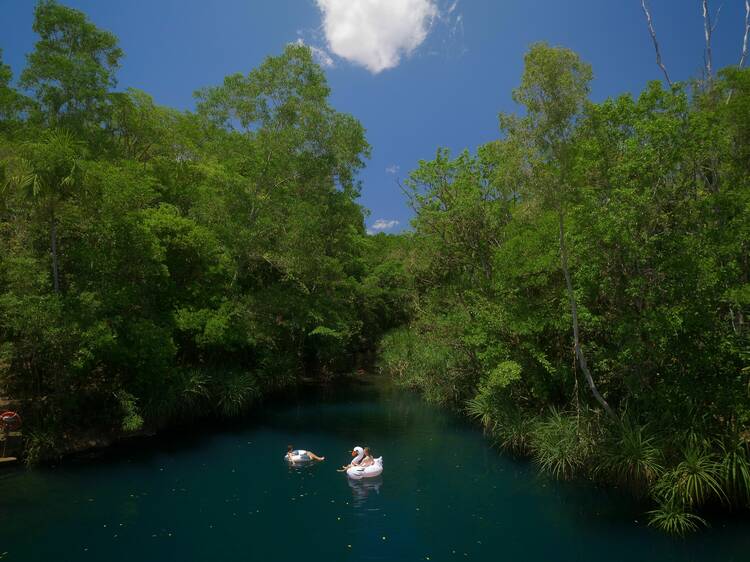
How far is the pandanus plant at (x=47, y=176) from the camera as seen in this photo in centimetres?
1648

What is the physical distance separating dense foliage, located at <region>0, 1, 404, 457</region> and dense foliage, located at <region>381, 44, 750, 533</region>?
1433cm

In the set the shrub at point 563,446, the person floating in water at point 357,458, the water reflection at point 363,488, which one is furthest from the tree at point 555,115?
the person floating in water at point 357,458

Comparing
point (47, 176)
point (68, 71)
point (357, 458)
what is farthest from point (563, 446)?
point (68, 71)

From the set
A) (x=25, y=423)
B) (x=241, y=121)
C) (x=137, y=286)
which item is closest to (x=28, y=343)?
(x=25, y=423)

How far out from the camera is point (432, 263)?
24.7 m

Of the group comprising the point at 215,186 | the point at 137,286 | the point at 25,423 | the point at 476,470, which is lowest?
the point at 476,470

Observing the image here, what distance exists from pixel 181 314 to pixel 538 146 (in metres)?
17.1

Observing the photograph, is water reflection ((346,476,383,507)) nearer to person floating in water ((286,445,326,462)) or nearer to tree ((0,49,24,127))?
person floating in water ((286,445,326,462))

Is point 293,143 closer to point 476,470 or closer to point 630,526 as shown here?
point 476,470

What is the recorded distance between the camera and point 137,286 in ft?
66.9

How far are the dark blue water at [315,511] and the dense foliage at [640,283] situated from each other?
135cm

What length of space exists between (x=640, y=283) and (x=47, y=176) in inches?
738

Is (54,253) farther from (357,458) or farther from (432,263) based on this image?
(432,263)

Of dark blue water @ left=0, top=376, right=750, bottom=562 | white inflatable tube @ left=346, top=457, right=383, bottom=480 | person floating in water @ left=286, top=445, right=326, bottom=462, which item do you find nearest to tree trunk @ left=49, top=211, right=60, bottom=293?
dark blue water @ left=0, top=376, right=750, bottom=562
